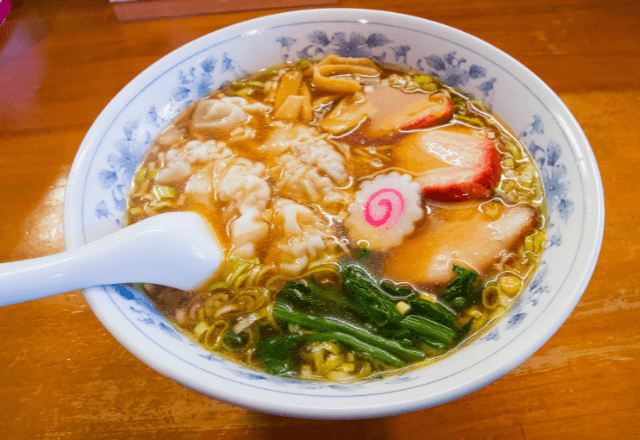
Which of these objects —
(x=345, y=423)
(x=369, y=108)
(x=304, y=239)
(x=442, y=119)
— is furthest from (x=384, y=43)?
(x=345, y=423)

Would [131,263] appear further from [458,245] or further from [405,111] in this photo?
[405,111]

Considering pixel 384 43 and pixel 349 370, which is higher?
pixel 384 43

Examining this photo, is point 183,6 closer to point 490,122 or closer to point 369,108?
point 369,108

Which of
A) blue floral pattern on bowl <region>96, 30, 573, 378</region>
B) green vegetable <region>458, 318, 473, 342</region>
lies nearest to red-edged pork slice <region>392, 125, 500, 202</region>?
blue floral pattern on bowl <region>96, 30, 573, 378</region>

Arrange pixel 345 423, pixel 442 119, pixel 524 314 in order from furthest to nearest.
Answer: pixel 442 119, pixel 345 423, pixel 524 314

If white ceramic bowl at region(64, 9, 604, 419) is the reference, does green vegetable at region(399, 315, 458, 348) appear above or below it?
below

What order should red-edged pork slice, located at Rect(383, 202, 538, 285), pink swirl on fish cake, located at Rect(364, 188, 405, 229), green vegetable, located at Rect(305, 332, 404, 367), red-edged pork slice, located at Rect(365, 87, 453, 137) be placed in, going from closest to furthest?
green vegetable, located at Rect(305, 332, 404, 367)
red-edged pork slice, located at Rect(383, 202, 538, 285)
pink swirl on fish cake, located at Rect(364, 188, 405, 229)
red-edged pork slice, located at Rect(365, 87, 453, 137)

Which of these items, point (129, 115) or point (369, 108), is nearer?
point (129, 115)

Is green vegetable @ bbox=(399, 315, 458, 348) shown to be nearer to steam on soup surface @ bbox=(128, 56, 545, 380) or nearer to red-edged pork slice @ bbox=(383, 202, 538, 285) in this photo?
steam on soup surface @ bbox=(128, 56, 545, 380)
